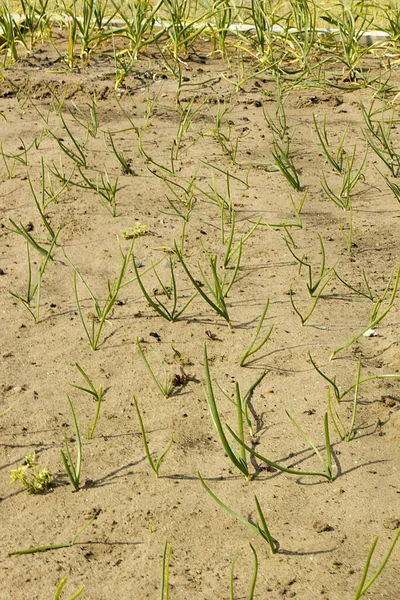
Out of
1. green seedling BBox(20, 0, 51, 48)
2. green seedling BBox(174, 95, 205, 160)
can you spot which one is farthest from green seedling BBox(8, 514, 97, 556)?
green seedling BBox(20, 0, 51, 48)

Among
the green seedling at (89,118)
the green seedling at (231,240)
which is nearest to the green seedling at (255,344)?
the green seedling at (231,240)

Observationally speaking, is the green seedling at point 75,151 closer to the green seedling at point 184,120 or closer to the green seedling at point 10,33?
the green seedling at point 184,120

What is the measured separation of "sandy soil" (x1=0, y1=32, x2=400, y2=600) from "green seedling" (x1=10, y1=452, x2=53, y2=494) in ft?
0.10

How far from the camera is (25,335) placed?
2.62 meters

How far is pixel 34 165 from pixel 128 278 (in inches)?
41.8

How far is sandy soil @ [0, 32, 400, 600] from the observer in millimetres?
1833

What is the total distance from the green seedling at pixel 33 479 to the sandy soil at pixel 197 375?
3 centimetres

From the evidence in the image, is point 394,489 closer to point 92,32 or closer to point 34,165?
point 34,165

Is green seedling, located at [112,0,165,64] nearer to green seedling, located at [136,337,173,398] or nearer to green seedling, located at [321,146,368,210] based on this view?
green seedling, located at [321,146,368,210]

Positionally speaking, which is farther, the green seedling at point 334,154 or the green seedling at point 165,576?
the green seedling at point 334,154

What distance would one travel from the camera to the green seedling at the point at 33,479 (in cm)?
202

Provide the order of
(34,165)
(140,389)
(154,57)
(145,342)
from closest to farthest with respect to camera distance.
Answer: (140,389)
(145,342)
(34,165)
(154,57)

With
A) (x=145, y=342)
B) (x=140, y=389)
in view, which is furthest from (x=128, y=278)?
(x=140, y=389)

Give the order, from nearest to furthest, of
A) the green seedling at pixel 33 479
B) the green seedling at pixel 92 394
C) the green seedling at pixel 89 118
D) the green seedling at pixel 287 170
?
the green seedling at pixel 33 479 < the green seedling at pixel 92 394 < the green seedling at pixel 287 170 < the green seedling at pixel 89 118
